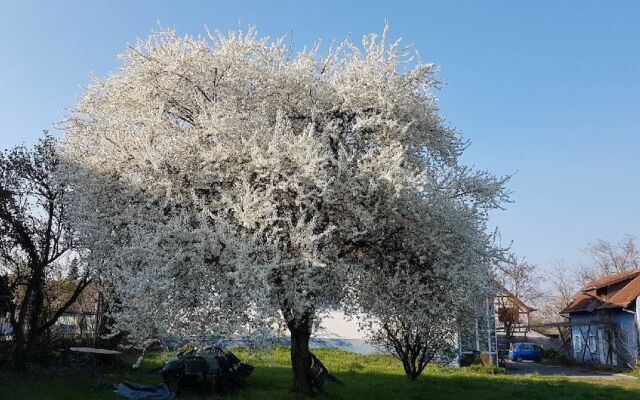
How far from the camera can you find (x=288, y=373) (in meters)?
20.0

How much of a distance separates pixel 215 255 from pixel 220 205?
1144 millimetres

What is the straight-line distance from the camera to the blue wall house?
106 feet

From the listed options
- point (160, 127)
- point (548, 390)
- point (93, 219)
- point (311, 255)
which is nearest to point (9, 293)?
point (93, 219)

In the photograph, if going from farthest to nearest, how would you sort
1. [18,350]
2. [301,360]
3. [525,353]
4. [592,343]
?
[525,353] < [592,343] < [18,350] < [301,360]

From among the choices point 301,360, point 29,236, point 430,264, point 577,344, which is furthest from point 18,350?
point 577,344

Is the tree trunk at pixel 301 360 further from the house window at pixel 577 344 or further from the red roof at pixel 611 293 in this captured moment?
the house window at pixel 577 344

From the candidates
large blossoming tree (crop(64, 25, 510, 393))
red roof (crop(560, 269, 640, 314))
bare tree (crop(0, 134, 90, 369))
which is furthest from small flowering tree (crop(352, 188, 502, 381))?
red roof (crop(560, 269, 640, 314))

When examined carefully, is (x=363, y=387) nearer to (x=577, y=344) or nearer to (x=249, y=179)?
(x=249, y=179)

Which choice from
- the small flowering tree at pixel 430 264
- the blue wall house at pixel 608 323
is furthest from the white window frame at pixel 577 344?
the small flowering tree at pixel 430 264

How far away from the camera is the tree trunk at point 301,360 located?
45.1 feet

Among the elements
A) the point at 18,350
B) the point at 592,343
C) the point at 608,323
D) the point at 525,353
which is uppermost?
the point at 608,323

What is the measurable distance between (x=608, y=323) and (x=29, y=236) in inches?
1179

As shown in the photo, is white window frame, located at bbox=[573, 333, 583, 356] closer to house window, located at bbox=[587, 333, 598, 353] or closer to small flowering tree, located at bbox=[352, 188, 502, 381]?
house window, located at bbox=[587, 333, 598, 353]

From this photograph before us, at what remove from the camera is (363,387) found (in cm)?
1708
